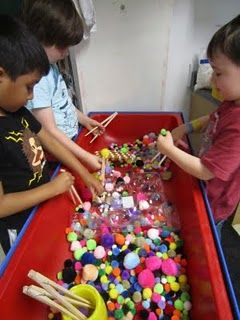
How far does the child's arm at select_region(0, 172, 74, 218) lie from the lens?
583 mm

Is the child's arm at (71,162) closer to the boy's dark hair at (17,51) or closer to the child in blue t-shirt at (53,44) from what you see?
the child in blue t-shirt at (53,44)

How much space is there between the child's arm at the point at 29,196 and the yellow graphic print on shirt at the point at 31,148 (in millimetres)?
56

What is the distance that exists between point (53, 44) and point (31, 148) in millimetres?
288

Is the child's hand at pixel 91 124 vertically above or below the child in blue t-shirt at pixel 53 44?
below

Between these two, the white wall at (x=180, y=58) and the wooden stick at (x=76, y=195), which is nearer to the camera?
the wooden stick at (x=76, y=195)

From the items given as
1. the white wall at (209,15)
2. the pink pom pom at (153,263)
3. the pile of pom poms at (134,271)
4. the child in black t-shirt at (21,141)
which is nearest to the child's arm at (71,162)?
the child in black t-shirt at (21,141)

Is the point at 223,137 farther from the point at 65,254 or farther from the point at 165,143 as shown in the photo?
the point at 65,254

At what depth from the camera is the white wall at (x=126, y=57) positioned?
3.29 ft

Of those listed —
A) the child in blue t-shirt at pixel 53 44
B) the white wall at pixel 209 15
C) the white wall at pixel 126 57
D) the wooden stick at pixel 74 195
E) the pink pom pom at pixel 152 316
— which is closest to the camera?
the pink pom pom at pixel 152 316

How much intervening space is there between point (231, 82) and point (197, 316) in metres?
0.49

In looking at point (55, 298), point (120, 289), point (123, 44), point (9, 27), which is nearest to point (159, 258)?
point (120, 289)

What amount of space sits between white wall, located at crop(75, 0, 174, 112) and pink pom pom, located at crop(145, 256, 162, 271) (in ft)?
2.31

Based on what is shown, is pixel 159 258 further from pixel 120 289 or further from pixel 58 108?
pixel 58 108

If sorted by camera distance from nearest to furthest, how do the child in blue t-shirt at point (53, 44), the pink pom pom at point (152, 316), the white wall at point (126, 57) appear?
the pink pom pom at point (152, 316) < the child in blue t-shirt at point (53, 44) < the white wall at point (126, 57)
